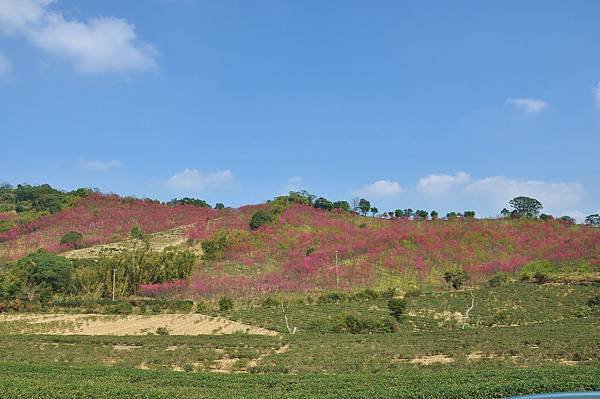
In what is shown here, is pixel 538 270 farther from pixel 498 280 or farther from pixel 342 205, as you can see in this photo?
pixel 342 205

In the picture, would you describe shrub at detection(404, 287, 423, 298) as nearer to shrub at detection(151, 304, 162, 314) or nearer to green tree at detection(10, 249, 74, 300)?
shrub at detection(151, 304, 162, 314)

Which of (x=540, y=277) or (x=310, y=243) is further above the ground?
(x=310, y=243)

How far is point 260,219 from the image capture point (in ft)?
224

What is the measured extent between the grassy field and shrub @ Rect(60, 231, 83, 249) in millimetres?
29985

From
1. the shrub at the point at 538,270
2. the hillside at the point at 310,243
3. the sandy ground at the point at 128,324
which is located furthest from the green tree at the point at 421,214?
the sandy ground at the point at 128,324

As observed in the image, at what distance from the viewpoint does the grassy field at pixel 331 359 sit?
1211cm

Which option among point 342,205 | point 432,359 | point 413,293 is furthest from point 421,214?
point 432,359

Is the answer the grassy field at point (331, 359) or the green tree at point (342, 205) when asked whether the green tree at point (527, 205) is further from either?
the grassy field at point (331, 359)

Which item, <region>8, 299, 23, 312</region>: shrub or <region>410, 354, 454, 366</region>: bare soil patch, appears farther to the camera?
<region>8, 299, 23, 312</region>: shrub

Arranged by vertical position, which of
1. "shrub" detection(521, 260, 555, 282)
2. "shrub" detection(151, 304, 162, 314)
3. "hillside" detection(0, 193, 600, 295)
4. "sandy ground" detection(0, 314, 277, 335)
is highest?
"hillside" detection(0, 193, 600, 295)

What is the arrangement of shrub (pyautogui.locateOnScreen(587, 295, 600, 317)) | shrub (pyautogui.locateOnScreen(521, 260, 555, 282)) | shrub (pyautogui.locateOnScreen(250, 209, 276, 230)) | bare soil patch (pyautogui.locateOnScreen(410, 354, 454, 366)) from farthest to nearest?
shrub (pyautogui.locateOnScreen(250, 209, 276, 230)), shrub (pyautogui.locateOnScreen(521, 260, 555, 282)), shrub (pyautogui.locateOnScreen(587, 295, 600, 317)), bare soil patch (pyautogui.locateOnScreen(410, 354, 454, 366))

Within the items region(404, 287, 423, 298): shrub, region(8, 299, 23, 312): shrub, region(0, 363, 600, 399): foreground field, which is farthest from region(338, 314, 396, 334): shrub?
region(8, 299, 23, 312): shrub

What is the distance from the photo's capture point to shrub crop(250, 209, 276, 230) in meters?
68.1

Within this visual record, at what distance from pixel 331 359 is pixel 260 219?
50.3 metres
